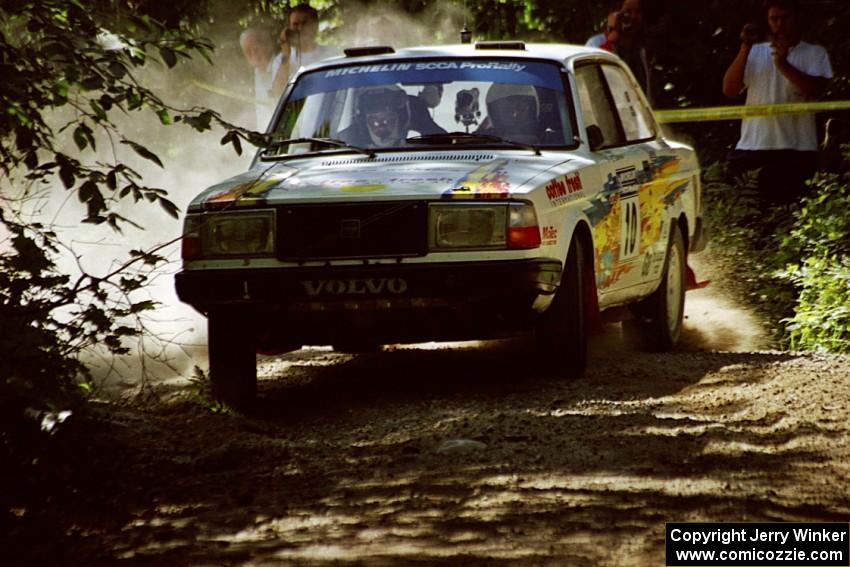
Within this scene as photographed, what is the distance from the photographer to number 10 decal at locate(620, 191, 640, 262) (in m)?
9.00

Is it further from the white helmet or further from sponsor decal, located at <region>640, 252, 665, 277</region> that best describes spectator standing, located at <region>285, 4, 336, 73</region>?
the white helmet

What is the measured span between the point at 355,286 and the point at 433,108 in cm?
164

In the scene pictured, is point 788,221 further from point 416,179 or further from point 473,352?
point 416,179

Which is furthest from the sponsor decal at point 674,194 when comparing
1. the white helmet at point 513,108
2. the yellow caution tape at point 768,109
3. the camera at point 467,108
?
the yellow caution tape at point 768,109

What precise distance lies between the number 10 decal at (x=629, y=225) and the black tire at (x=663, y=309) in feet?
2.68

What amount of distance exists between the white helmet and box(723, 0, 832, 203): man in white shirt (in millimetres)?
4740

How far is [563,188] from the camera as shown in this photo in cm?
802

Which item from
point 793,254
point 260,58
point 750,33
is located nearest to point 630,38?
point 750,33

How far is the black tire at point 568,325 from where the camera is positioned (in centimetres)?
800

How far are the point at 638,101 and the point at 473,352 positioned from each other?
1844 millimetres

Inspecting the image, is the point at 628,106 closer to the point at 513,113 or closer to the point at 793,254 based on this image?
the point at 513,113

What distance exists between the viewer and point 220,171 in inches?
698

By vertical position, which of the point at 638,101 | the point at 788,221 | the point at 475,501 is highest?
the point at 638,101

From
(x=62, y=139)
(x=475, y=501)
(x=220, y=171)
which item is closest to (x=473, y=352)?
(x=475, y=501)
